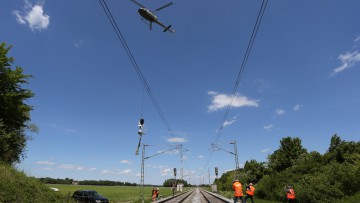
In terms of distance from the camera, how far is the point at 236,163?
38594 millimetres

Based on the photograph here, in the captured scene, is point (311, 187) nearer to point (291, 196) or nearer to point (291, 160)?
point (291, 196)

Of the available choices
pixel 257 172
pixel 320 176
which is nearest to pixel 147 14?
pixel 320 176

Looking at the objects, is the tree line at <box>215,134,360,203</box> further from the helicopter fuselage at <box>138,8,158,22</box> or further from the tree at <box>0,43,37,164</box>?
the tree at <box>0,43,37,164</box>

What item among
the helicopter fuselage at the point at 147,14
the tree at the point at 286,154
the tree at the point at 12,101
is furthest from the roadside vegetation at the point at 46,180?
the tree at the point at 286,154

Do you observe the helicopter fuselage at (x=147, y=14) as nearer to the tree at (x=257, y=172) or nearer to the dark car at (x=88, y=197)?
the dark car at (x=88, y=197)

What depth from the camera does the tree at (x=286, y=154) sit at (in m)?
63.2

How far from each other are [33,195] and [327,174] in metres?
22.3

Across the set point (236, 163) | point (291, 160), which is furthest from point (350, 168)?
point (291, 160)

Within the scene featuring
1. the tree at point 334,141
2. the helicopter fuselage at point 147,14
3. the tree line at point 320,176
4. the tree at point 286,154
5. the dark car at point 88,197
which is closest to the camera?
the helicopter fuselage at point 147,14

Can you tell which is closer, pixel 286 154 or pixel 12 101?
pixel 12 101

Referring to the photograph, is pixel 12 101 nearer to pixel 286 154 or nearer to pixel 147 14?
pixel 147 14

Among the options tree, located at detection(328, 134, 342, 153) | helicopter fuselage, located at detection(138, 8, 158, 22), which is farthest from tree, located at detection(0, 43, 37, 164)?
tree, located at detection(328, 134, 342, 153)

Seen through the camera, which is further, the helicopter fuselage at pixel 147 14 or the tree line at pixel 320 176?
the tree line at pixel 320 176

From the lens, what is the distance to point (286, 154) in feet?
212
